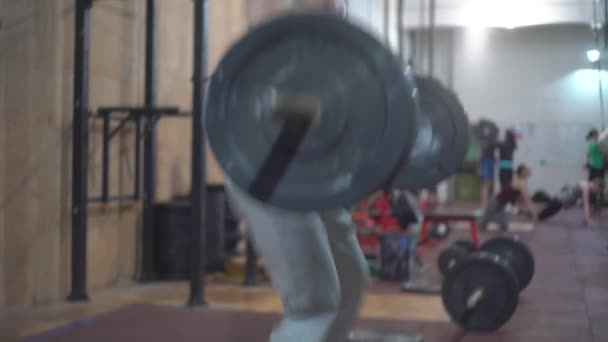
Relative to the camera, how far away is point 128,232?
15.2 feet

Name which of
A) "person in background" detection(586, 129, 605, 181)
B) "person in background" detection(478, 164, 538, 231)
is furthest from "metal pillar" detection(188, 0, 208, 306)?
"person in background" detection(478, 164, 538, 231)

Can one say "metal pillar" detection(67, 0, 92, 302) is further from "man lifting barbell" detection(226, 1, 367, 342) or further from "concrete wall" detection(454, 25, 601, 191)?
"concrete wall" detection(454, 25, 601, 191)

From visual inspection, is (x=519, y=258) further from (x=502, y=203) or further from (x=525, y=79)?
(x=525, y=79)

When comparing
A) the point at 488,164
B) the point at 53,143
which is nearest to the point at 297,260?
the point at 53,143

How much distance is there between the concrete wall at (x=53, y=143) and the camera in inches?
145

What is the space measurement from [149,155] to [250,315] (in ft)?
5.39

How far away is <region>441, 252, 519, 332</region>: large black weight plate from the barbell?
6.36 ft

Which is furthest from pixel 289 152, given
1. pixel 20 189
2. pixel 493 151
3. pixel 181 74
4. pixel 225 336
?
pixel 493 151

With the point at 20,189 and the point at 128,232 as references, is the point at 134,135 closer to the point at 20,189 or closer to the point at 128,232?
the point at 128,232

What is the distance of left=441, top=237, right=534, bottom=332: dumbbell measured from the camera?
3254mm

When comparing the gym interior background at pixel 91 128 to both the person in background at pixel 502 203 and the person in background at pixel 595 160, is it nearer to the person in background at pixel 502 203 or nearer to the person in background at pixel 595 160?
the person in background at pixel 595 160

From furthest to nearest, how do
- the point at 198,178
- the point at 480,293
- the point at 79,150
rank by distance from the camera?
the point at 79,150 < the point at 198,178 < the point at 480,293

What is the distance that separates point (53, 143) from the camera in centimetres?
393

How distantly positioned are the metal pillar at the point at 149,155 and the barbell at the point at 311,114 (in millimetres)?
3082
